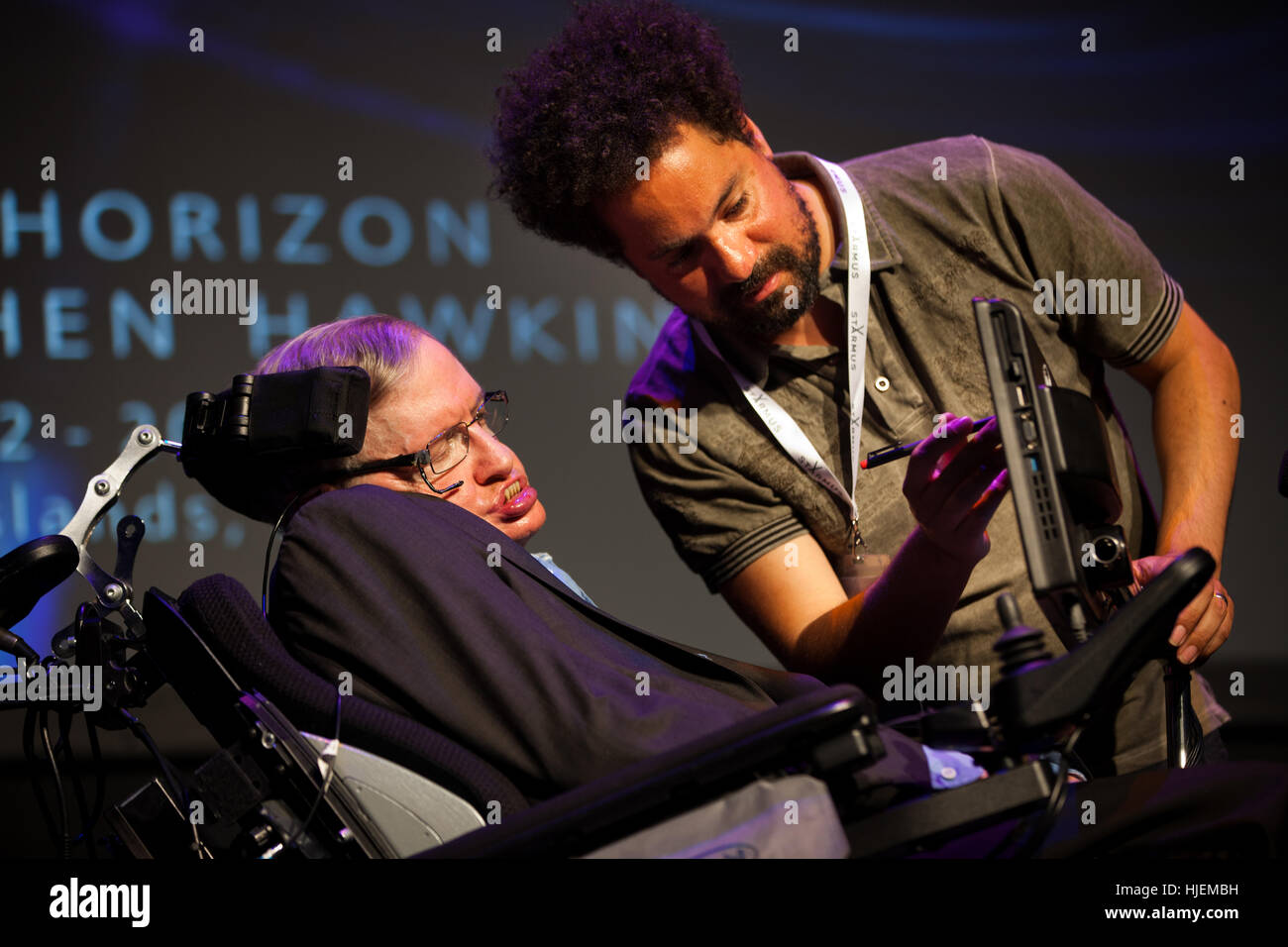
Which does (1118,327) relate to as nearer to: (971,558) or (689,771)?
(971,558)

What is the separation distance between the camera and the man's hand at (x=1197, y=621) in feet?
4.78

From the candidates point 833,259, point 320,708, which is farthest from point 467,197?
point 320,708

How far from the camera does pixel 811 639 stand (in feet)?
6.05

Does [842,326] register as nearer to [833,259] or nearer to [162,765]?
[833,259]

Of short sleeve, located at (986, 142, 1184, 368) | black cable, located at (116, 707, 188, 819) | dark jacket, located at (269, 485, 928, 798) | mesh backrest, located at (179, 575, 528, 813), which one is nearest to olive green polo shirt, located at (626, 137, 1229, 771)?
short sleeve, located at (986, 142, 1184, 368)

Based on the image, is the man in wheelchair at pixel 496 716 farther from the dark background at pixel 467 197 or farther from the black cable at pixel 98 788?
the dark background at pixel 467 197

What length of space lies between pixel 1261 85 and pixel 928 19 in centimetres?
105

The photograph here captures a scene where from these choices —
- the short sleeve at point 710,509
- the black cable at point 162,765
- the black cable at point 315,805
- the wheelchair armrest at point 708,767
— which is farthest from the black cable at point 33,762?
the short sleeve at point 710,509

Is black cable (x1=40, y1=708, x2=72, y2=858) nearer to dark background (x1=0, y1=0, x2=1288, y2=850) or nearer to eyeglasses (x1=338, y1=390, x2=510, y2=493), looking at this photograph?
eyeglasses (x1=338, y1=390, x2=510, y2=493)

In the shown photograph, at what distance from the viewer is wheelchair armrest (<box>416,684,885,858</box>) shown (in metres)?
0.93

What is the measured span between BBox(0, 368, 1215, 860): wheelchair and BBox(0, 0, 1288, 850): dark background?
1581 mm

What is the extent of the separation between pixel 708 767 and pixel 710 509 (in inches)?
43.4

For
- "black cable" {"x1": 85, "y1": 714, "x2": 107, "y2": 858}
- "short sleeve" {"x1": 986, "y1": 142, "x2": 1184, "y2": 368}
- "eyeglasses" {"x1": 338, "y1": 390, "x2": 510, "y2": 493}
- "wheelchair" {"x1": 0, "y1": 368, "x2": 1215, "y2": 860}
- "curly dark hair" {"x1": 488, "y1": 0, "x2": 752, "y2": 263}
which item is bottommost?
"black cable" {"x1": 85, "y1": 714, "x2": 107, "y2": 858}

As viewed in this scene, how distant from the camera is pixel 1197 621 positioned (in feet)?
4.83
